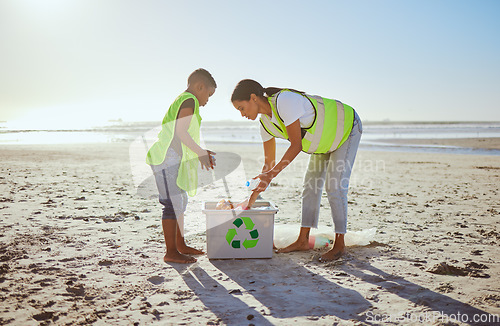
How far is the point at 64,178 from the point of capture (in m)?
8.04

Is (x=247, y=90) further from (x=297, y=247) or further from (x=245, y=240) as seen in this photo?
(x=297, y=247)

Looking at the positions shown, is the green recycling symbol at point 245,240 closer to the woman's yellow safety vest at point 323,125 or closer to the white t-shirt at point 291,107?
the woman's yellow safety vest at point 323,125

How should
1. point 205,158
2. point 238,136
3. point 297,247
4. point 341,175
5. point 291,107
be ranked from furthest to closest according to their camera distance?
1. point 238,136
2. point 297,247
3. point 341,175
4. point 205,158
5. point 291,107

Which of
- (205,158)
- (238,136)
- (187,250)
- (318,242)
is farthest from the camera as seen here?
(238,136)

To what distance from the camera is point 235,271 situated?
334 centimetres

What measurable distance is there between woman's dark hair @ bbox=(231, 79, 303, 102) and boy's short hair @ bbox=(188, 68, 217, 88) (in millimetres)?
435

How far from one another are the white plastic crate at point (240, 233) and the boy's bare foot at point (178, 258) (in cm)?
19

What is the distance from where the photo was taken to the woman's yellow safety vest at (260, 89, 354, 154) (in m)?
3.36

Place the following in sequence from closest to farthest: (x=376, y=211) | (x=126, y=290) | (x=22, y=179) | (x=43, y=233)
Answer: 1. (x=126, y=290)
2. (x=43, y=233)
3. (x=376, y=211)
4. (x=22, y=179)

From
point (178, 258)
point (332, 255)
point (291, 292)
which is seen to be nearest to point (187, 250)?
point (178, 258)

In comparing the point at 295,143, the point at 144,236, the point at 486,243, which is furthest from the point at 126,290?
the point at 486,243

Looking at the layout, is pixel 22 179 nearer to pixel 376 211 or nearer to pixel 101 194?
pixel 101 194

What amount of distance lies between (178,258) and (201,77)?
1714mm

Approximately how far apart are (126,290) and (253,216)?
1.24m
